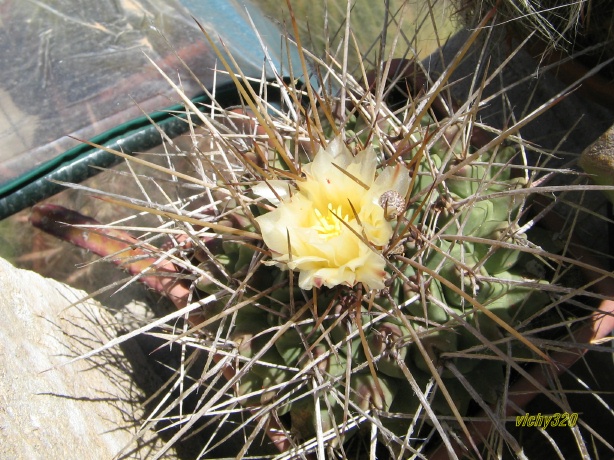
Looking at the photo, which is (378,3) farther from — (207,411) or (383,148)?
(207,411)

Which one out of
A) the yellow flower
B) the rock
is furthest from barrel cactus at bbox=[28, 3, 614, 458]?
the rock

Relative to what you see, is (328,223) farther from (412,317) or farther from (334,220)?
(412,317)

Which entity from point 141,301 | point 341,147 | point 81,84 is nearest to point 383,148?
point 341,147

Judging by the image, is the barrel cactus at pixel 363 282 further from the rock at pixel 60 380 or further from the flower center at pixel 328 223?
the rock at pixel 60 380

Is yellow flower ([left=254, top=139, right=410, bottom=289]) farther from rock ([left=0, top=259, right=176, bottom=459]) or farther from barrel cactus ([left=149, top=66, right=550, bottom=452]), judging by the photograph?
rock ([left=0, top=259, right=176, bottom=459])

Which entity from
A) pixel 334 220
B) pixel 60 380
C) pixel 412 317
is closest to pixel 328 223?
pixel 334 220

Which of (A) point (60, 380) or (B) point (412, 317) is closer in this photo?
(B) point (412, 317)

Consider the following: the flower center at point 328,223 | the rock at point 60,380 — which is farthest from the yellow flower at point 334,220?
the rock at point 60,380
